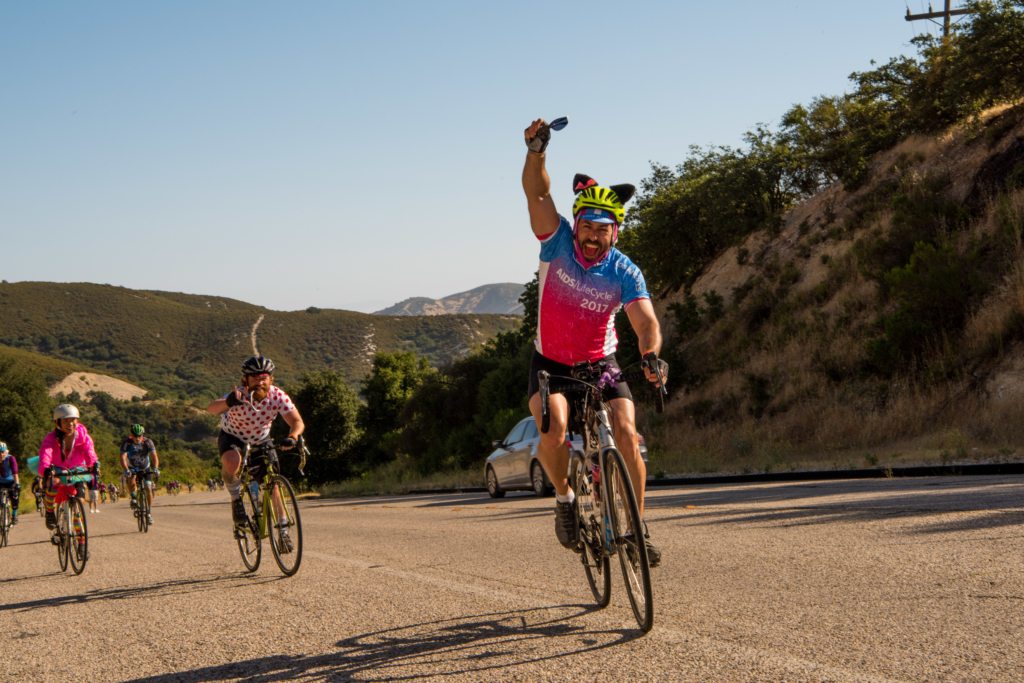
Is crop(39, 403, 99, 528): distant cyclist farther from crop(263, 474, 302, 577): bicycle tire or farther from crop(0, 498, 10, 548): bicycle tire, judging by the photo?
crop(0, 498, 10, 548): bicycle tire

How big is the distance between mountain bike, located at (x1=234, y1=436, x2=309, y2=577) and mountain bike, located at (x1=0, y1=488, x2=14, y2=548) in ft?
37.5

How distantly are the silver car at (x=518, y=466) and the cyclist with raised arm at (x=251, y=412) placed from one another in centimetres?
934

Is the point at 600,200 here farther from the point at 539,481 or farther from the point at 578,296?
the point at 539,481

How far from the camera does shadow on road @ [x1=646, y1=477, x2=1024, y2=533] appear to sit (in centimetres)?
956

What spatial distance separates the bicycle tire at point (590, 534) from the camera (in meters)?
6.11

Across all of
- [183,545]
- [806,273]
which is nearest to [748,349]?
[806,273]

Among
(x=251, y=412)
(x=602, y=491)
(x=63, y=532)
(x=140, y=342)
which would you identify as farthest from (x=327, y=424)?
(x=140, y=342)

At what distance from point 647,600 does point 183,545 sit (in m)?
11.0

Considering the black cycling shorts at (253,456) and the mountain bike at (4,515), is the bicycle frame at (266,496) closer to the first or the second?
the black cycling shorts at (253,456)

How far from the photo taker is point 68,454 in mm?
12195

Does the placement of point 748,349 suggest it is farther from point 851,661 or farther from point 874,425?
point 851,661

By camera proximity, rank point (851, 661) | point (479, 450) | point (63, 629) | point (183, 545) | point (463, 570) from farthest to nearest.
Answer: point (479, 450) → point (183, 545) → point (463, 570) → point (63, 629) → point (851, 661)

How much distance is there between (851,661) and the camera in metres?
4.55

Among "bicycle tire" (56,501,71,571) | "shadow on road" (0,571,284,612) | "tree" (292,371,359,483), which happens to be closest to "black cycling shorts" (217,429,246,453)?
"shadow on road" (0,571,284,612)
